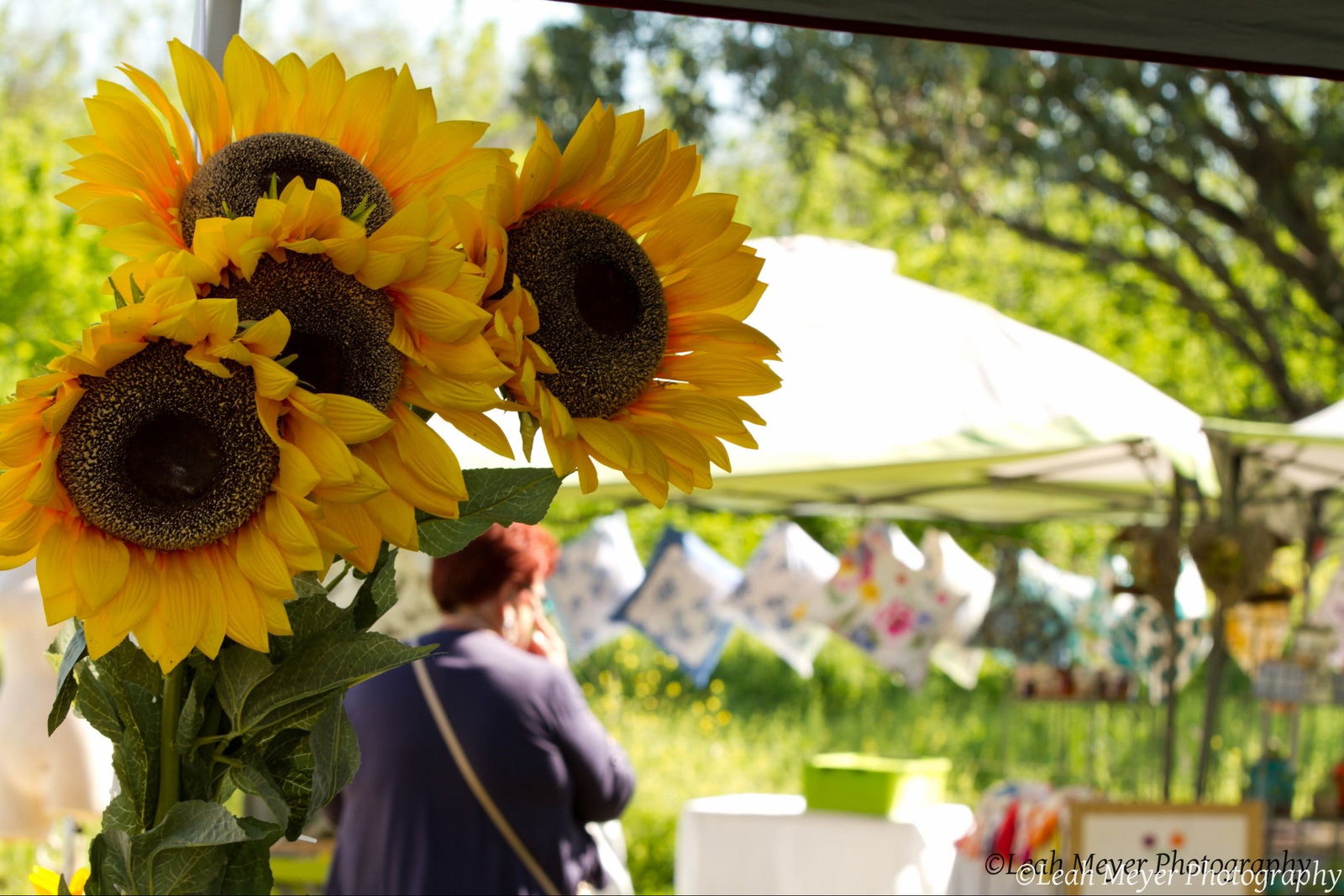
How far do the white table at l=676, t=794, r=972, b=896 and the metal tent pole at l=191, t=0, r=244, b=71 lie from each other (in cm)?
343

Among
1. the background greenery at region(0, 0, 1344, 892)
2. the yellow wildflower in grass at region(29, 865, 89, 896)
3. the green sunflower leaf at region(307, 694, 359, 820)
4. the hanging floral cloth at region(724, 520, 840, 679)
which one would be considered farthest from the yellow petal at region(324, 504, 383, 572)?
the background greenery at region(0, 0, 1344, 892)

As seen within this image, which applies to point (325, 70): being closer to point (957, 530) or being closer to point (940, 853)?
point (940, 853)

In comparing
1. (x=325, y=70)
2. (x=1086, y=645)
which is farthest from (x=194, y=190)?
(x=1086, y=645)

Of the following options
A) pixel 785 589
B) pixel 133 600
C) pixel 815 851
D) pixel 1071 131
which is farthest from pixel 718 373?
pixel 1071 131

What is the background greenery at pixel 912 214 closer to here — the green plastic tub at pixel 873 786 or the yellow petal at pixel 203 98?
the green plastic tub at pixel 873 786

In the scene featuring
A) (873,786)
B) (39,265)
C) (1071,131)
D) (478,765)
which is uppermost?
(1071,131)

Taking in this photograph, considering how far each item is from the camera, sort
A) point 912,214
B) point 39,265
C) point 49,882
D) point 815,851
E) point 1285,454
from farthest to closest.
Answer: point 912,214, point 39,265, point 815,851, point 1285,454, point 49,882

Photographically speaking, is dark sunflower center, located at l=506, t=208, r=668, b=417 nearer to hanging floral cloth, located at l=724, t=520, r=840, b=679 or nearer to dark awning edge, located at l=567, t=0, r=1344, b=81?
dark awning edge, located at l=567, t=0, r=1344, b=81

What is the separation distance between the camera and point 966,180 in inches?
557

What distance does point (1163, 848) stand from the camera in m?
3.00

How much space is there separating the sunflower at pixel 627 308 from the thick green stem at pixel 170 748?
0.21m

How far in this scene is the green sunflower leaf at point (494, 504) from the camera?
2.16 ft

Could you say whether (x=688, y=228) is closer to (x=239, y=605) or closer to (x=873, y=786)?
(x=239, y=605)

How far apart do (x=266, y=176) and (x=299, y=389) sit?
11 centimetres
